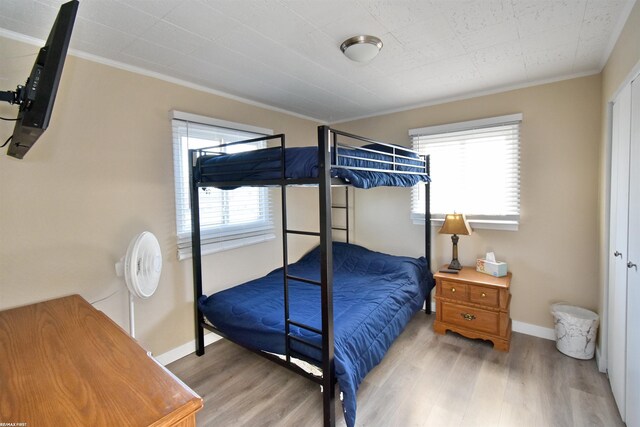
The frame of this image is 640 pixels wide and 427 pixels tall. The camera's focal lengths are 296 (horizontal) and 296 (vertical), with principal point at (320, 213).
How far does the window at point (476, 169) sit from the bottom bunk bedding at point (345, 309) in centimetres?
74

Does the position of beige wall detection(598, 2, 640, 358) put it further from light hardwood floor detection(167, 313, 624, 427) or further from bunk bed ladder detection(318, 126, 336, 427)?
bunk bed ladder detection(318, 126, 336, 427)

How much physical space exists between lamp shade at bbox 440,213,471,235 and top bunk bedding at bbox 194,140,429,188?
2.01ft

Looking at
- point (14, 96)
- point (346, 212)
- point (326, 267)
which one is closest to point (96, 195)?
point (14, 96)

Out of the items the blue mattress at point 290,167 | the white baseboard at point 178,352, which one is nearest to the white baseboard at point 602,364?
the blue mattress at point 290,167

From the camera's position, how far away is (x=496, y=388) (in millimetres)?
2098

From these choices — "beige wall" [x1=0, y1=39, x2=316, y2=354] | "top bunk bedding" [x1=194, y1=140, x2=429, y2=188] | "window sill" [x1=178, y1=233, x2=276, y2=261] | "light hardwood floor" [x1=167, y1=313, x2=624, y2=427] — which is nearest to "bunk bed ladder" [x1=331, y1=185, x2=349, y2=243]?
"window sill" [x1=178, y1=233, x2=276, y2=261]

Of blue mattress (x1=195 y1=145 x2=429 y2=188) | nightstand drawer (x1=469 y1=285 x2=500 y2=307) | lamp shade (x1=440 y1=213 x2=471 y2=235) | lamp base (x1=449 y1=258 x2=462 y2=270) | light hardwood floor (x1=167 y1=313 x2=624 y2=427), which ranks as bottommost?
light hardwood floor (x1=167 y1=313 x2=624 y2=427)

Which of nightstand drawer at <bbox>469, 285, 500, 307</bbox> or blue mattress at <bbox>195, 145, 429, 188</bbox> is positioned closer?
blue mattress at <bbox>195, 145, 429, 188</bbox>

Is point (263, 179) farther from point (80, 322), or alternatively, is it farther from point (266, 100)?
point (266, 100)

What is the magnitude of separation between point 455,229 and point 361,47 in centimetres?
189

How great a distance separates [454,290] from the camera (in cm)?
279

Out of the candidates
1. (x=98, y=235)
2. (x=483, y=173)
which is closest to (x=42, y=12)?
(x=98, y=235)

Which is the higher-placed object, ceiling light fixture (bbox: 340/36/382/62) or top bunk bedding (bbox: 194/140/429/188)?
ceiling light fixture (bbox: 340/36/382/62)

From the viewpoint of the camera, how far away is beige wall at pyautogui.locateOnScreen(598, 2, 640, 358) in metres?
1.55
